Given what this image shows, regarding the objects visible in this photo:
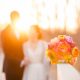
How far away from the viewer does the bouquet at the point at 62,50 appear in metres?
2.16

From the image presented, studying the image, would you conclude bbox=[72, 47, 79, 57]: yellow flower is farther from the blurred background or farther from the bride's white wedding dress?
the bride's white wedding dress

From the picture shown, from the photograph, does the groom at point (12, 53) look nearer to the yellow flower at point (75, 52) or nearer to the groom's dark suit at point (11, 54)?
the groom's dark suit at point (11, 54)

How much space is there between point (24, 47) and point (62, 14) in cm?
36

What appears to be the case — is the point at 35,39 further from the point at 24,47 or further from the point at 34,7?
the point at 34,7

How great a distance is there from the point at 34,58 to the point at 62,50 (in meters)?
0.21

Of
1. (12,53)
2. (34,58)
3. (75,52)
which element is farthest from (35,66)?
(75,52)

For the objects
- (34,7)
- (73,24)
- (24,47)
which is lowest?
(24,47)

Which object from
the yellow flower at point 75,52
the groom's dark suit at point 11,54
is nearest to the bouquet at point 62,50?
the yellow flower at point 75,52

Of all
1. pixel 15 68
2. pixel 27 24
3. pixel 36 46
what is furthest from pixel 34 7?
pixel 15 68

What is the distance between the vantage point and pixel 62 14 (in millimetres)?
2189

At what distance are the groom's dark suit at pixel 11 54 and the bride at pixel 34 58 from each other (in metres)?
0.04

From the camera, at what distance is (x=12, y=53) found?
214 cm

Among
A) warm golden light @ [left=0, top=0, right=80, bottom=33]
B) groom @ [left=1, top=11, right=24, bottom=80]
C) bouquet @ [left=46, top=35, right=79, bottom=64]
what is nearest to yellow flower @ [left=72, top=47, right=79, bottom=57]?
bouquet @ [left=46, top=35, right=79, bottom=64]

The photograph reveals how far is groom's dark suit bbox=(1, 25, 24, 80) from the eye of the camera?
6.97 ft
